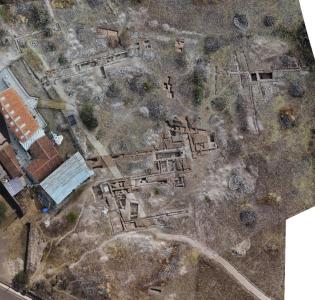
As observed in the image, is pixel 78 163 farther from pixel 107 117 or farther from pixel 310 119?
pixel 310 119

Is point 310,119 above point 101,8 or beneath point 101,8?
beneath

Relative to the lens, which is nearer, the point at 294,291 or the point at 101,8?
the point at 294,291

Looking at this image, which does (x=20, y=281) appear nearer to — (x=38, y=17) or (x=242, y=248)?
(x=242, y=248)

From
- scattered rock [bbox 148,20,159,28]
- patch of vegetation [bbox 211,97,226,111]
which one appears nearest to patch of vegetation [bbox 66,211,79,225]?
patch of vegetation [bbox 211,97,226,111]

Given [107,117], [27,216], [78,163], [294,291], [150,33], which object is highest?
[150,33]

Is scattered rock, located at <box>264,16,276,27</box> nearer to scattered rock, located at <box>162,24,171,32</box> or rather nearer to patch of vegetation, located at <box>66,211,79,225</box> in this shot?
scattered rock, located at <box>162,24,171,32</box>

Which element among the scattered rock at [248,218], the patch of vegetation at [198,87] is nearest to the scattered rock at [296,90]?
the patch of vegetation at [198,87]

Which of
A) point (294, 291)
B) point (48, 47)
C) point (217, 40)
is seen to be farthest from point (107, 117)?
point (294, 291)
